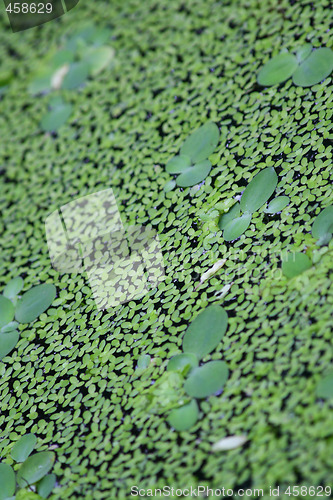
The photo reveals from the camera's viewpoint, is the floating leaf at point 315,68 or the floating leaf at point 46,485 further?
the floating leaf at point 315,68

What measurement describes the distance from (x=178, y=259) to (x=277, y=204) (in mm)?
284

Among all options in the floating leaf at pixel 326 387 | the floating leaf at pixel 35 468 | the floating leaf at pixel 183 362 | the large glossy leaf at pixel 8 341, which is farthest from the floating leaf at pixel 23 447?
the floating leaf at pixel 326 387

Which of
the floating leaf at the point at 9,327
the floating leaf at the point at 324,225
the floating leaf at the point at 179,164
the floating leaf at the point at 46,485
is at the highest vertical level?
the floating leaf at the point at 179,164

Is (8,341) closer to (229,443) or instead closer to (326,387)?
(229,443)

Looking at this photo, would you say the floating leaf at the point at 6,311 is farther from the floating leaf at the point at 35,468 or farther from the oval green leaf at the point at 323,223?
the oval green leaf at the point at 323,223

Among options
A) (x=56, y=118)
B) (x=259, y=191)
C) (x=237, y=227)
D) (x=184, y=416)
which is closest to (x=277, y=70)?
(x=259, y=191)

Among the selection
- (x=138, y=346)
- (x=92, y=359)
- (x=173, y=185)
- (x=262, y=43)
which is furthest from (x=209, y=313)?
(x=262, y=43)

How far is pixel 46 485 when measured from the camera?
Result: 1.03m

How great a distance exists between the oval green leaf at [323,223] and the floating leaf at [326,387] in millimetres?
344

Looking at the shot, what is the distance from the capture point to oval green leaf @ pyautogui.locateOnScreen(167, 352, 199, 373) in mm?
1062

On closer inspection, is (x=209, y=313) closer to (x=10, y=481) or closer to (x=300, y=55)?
(x=10, y=481)

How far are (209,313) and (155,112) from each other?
809 mm

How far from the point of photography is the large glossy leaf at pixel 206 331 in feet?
3.54

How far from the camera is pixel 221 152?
4.66ft
